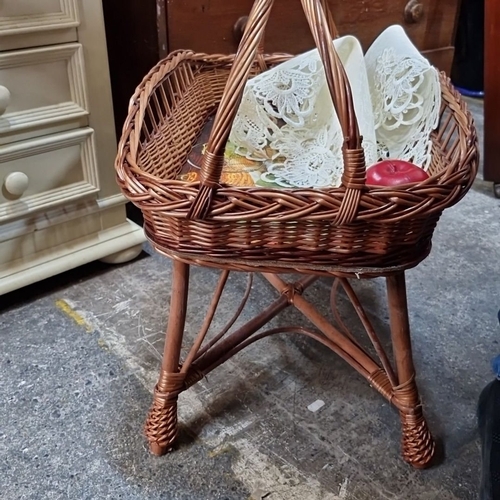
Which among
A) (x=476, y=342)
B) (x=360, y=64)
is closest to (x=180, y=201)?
(x=360, y=64)

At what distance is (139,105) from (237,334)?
0.38 m

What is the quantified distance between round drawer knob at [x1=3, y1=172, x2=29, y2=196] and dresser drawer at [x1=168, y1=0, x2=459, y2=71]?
0.38m

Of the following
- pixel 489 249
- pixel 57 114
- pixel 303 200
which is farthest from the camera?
pixel 489 249

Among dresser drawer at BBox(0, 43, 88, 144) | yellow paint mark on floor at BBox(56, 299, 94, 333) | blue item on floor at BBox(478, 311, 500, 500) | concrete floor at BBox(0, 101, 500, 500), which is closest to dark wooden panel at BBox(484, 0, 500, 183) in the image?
concrete floor at BBox(0, 101, 500, 500)

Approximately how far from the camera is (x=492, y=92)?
1.55m

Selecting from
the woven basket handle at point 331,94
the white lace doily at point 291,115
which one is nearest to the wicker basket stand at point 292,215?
the woven basket handle at point 331,94

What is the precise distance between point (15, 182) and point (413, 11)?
1098mm

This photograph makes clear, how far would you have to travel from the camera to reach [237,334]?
0.96 meters

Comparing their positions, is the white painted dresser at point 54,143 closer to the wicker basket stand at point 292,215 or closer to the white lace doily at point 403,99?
the wicker basket stand at point 292,215

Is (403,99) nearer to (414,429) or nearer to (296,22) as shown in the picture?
(414,429)

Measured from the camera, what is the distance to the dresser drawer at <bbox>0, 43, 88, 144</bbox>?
1.01 metres

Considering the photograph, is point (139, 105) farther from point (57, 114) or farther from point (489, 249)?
point (489, 249)

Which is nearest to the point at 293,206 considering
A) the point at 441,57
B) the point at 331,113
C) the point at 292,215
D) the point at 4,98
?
the point at 292,215

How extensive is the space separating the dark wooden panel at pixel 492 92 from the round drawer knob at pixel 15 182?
3.76ft
